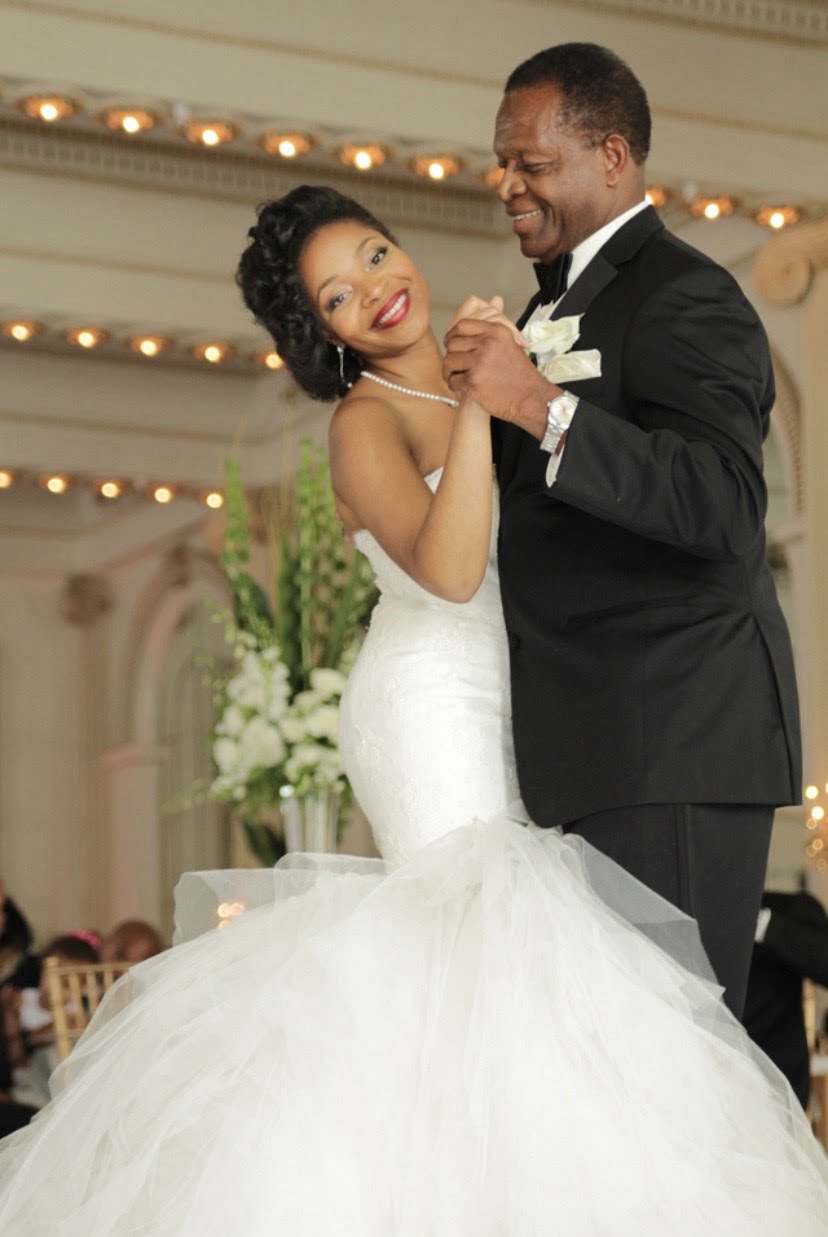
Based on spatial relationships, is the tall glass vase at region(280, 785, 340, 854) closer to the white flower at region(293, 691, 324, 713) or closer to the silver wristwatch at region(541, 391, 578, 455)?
the white flower at region(293, 691, 324, 713)

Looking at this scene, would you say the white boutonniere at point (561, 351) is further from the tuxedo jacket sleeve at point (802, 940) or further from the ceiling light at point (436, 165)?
the ceiling light at point (436, 165)

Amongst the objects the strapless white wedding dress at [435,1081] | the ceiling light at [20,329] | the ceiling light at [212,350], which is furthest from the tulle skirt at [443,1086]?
the ceiling light at [212,350]

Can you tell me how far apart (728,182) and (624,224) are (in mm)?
4996

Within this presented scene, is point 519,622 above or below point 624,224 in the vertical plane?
below

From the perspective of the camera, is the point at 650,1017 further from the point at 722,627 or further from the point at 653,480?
the point at 653,480

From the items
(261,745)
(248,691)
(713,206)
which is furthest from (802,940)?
(713,206)

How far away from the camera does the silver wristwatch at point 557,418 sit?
2225mm

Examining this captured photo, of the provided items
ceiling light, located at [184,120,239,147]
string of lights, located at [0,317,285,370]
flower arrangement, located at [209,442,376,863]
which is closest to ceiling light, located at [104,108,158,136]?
ceiling light, located at [184,120,239,147]

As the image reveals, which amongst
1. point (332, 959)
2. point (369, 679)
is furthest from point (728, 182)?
point (332, 959)

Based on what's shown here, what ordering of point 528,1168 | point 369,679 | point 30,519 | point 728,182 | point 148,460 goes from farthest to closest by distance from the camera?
point 30,519
point 148,460
point 728,182
point 369,679
point 528,1168

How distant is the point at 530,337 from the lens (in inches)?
95.7

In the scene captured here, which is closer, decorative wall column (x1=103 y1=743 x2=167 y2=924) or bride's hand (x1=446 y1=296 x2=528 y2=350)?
bride's hand (x1=446 y1=296 x2=528 y2=350)

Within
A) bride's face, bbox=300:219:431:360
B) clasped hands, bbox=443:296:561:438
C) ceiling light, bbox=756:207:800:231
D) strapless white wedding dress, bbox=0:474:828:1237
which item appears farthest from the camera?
ceiling light, bbox=756:207:800:231

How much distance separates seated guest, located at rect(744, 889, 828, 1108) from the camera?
4.84m
